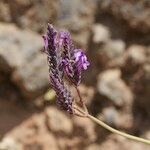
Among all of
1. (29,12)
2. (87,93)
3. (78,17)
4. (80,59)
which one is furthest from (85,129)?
(80,59)

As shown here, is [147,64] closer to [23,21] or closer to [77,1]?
[77,1]

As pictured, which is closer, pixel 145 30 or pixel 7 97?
pixel 145 30

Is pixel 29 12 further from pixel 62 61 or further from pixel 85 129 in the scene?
pixel 62 61

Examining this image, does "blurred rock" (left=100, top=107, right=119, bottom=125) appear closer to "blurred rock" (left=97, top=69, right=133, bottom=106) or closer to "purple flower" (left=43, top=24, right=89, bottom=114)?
"blurred rock" (left=97, top=69, right=133, bottom=106)

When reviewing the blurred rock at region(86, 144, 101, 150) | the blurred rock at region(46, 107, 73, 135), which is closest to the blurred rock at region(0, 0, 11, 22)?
the blurred rock at region(46, 107, 73, 135)

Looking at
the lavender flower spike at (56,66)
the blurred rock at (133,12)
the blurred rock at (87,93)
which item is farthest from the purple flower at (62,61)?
the blurred rock at (87,93)

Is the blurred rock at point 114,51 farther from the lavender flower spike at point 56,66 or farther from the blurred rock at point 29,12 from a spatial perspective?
the lavender flower spike at point 56,66

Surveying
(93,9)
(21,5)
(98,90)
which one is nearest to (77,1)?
(93,9)
